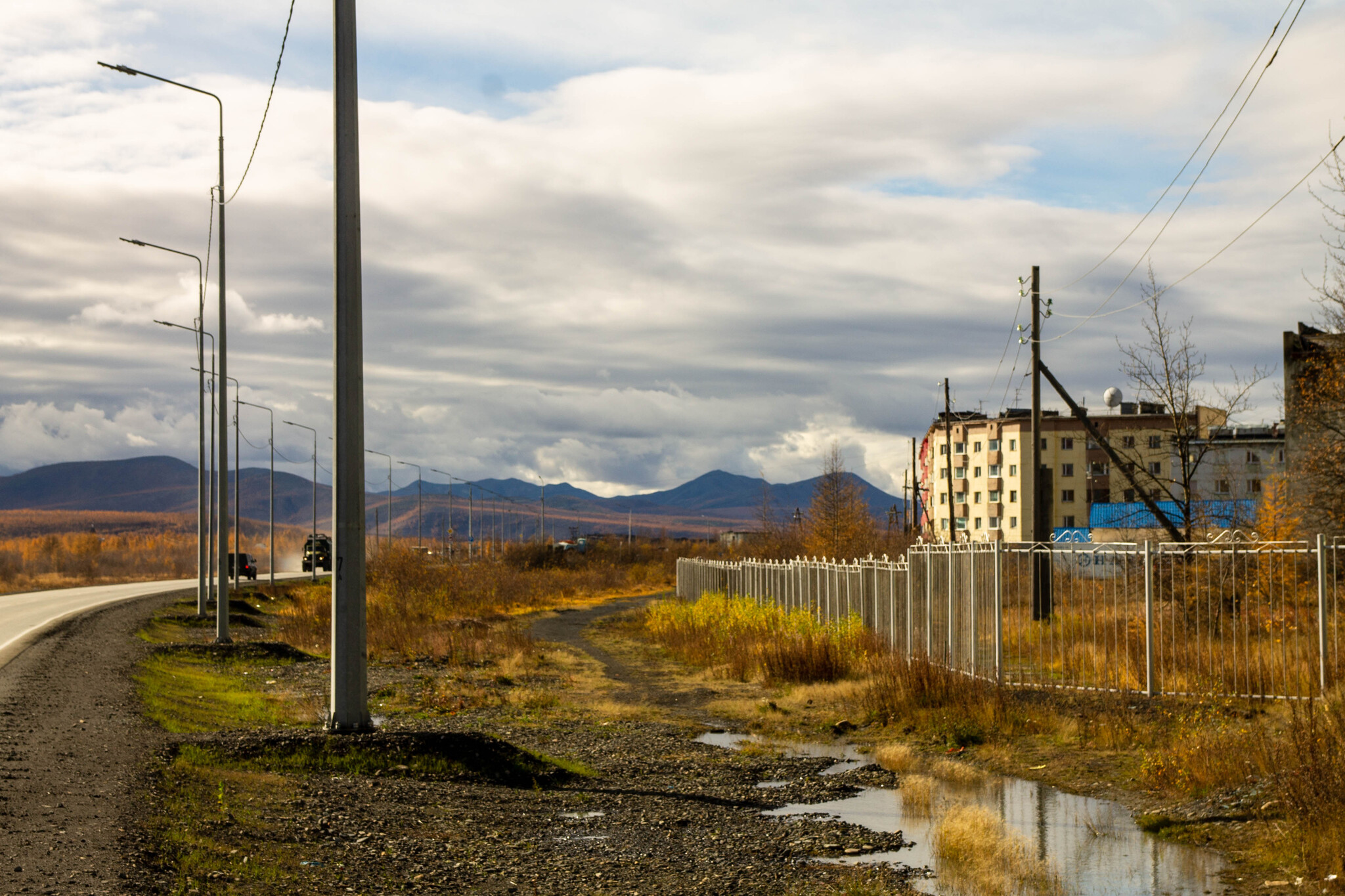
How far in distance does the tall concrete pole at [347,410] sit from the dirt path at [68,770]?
1.86 m

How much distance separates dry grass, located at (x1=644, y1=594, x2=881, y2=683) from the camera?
20484mm

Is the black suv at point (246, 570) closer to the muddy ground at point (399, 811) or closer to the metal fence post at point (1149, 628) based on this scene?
the muddy ground at point (399, 811)

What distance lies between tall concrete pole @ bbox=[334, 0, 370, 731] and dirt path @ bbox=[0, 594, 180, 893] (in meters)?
1.86

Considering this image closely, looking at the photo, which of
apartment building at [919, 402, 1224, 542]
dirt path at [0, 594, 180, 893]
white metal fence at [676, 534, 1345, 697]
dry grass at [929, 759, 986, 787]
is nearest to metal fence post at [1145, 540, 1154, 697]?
white metal fence at [676, 534, 1345, 697]

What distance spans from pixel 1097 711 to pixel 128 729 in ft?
35.9

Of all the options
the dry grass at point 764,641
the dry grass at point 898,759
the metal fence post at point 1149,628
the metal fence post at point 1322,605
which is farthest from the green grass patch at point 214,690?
the metal fence post at point 1322,605

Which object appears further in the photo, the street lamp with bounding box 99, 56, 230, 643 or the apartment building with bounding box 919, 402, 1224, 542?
the apartment building with bounding box 919, 402, 1224, 542

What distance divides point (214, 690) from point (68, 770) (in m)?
9.16

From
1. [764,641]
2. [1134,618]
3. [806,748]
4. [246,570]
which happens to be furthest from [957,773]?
[246,570]

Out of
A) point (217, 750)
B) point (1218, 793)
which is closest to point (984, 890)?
point (1218, 793)

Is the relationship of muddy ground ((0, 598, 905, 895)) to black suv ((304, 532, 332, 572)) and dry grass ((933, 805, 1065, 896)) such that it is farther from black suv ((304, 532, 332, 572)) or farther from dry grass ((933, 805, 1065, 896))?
black suv ((304, 532, 332, 572))

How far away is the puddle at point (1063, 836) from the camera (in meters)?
8.11

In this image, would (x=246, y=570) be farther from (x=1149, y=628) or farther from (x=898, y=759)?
(x=1149, y=628)

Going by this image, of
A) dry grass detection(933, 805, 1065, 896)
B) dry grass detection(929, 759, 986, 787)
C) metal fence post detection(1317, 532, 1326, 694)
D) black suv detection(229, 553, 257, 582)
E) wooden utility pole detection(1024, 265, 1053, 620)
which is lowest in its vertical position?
black suv detection(229, 553, 257, 582)
